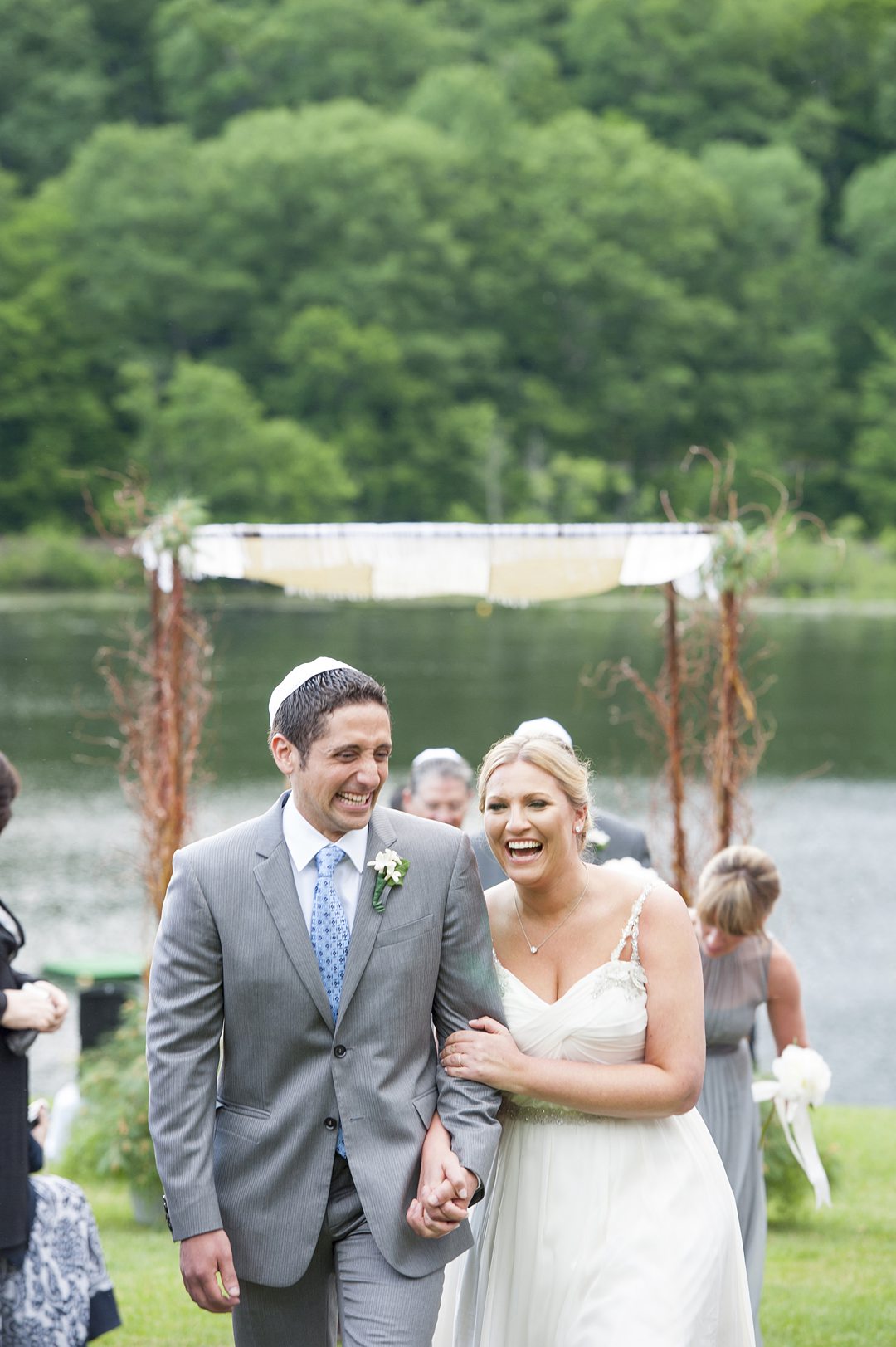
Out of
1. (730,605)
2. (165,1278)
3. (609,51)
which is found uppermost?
(609,51)

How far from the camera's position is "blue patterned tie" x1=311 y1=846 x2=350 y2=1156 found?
11.6 feet

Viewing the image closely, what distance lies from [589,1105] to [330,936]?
2.18 ft

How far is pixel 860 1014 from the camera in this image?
18.6 metres

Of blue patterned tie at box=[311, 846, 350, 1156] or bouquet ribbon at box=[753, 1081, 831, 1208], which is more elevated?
blue patterned tie at box=[311, 846, 350, 1156]

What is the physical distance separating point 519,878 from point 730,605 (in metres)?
5.77

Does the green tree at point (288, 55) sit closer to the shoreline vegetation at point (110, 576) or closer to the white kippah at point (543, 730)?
the shoreline vegetation at point (110, 576)

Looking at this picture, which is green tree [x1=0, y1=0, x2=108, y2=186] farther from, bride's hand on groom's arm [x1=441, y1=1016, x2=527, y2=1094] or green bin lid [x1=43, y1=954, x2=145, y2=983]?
bride's hand on groom's arm [x1=441, y1=1016, x2=527, y2=1094]

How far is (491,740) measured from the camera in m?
37.9

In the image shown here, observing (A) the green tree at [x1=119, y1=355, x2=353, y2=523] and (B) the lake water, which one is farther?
(A) the green tree at [x1=119, y1=355, x2=353, y2=523]

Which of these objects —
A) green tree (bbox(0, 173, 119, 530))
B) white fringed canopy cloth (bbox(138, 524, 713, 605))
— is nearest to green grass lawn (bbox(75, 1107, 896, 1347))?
white fringed canopy cloth (bbox(138, 524, 713, 605))

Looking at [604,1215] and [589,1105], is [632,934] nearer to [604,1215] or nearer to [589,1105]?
[589,1105]

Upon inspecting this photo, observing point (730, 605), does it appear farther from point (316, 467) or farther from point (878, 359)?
point (878, 359)

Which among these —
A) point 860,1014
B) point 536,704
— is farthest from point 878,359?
point 860,1014

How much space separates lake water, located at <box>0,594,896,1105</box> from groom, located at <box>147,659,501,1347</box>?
5877 millimetres
